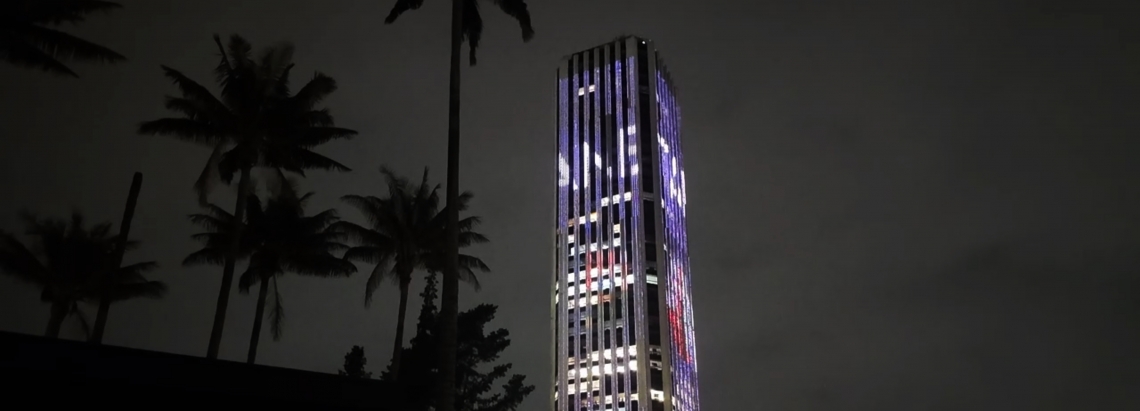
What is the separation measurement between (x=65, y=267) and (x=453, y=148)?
22254 mm

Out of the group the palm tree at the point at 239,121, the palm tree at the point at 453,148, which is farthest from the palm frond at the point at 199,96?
the palm tree at the point at 453,148

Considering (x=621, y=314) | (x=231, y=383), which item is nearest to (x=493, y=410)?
(x=231, y=383)

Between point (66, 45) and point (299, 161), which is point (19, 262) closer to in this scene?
point (299, 161)

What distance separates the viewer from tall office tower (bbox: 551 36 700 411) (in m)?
108

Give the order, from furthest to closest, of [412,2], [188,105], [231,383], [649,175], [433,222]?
[649,175] → [433,222] → [188,105] → [412,2] → [231,383]

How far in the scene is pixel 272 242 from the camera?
33812 millimetres

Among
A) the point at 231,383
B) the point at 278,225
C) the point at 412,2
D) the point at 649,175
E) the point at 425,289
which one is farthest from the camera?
the point at 649,175

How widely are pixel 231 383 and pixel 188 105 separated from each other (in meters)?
15.5

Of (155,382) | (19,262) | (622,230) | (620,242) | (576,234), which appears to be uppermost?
(576,234)

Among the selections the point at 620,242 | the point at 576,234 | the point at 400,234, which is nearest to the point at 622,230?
the point at 620,242

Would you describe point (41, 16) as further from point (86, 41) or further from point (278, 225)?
point (278, 225)

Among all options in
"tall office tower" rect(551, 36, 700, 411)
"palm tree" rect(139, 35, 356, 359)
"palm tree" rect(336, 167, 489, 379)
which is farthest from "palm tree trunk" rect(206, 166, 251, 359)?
"tall office tower" rect(551, 36, 700, 411)

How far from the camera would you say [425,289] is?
49.4 m

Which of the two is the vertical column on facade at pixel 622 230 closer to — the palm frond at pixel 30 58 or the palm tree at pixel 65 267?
the palm tree at pixel 65 267
